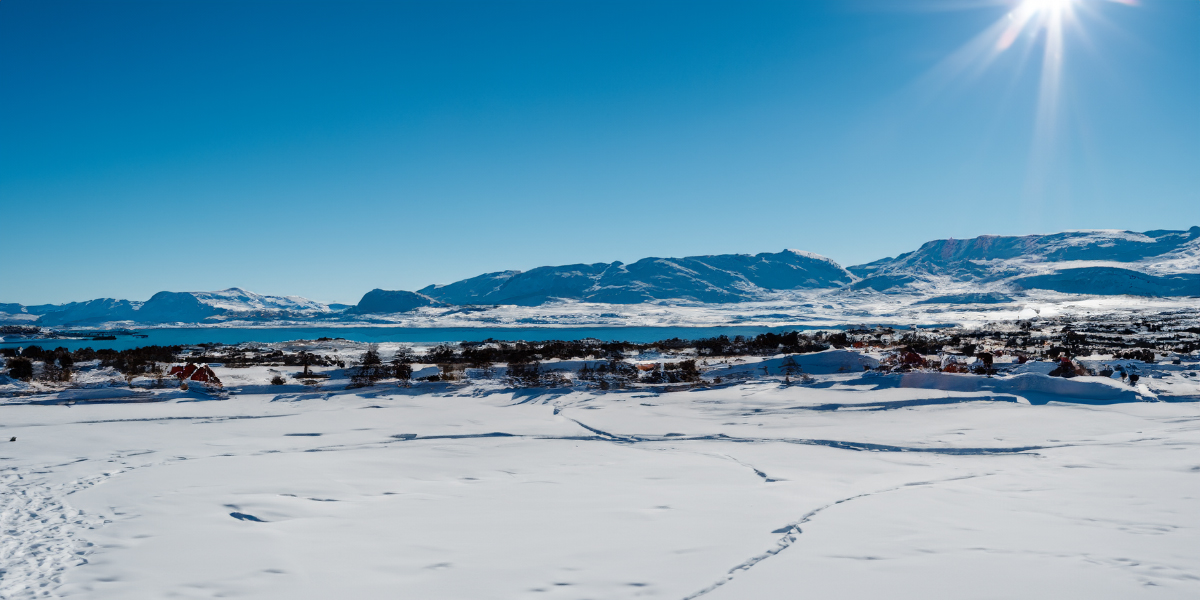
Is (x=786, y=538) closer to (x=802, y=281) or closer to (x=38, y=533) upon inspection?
(x=38, y=533)

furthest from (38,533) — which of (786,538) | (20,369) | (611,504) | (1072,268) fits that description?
(1072,268)

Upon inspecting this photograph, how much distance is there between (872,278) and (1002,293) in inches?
1516

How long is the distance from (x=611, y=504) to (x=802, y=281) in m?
179

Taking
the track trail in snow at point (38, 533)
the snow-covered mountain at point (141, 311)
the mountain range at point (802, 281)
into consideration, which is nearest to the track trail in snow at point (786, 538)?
the track trail in snow at point (38, 533)

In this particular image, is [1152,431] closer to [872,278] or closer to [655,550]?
[655,550]

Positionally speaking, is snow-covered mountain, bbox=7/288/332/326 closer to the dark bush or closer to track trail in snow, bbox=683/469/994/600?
the dark bush

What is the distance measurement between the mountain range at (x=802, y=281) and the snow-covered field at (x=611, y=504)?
99905 mm

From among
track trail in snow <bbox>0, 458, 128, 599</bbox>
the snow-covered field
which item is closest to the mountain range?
the snow-covered field

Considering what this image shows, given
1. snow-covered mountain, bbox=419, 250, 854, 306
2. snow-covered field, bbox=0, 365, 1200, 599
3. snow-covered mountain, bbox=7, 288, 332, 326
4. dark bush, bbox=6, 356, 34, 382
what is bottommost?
snow-covered field, bbox=0, 365, 1200, 599

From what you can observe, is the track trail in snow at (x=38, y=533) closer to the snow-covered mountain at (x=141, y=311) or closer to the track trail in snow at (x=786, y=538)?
the track trail in snow at (x=786, y=538)

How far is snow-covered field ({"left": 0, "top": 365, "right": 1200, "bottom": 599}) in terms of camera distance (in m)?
3.89

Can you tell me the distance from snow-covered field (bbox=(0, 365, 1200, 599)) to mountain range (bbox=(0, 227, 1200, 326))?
328ft

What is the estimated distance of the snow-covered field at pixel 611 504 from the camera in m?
3.89

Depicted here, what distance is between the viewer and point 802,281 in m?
174
